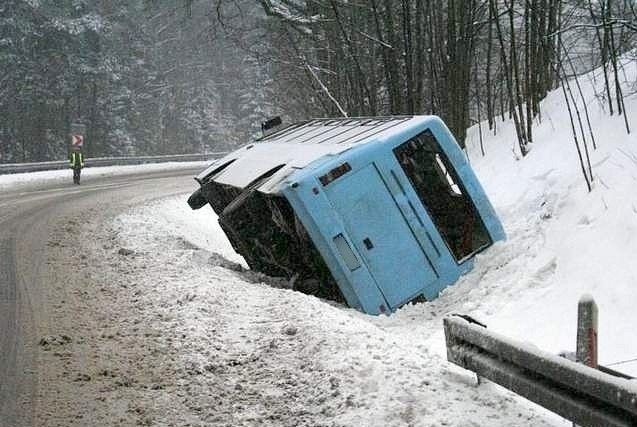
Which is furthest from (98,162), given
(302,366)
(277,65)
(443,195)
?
(302,366)

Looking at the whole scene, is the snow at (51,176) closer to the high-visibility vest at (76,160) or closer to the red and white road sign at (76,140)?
the high-visibility vest at (76,160)

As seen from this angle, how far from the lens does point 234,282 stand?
6.95 meters

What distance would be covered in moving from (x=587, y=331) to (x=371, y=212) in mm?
3669

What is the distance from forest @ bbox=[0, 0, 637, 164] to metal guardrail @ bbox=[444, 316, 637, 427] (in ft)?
13.9

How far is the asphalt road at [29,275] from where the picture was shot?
175 inches

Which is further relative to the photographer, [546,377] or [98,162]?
[98,162]

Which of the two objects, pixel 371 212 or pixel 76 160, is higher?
pixel 371 212

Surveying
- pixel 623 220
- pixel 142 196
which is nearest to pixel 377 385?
pixel 623 220

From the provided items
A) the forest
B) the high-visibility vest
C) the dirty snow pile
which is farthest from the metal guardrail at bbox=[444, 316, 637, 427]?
the high-visibility vest

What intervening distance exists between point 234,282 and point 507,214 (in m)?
3.89

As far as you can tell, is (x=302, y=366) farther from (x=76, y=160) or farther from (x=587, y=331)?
(x=76, y=160)

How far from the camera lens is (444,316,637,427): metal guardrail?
3006 mm

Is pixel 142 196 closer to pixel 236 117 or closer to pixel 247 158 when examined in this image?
pixel 247 158

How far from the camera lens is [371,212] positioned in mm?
6953
